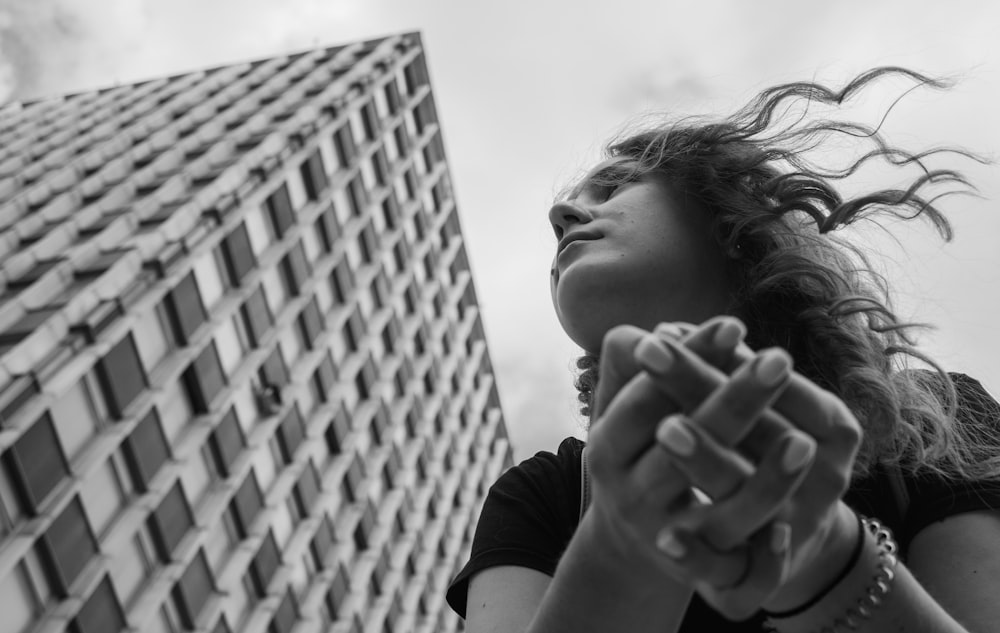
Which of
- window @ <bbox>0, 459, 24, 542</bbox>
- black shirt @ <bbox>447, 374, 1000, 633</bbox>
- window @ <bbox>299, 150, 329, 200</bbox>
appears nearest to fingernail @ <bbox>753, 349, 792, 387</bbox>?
black shirt @ <bbox>447, 374, 1000, 633</bbox>

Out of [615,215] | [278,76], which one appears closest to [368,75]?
[278,76]

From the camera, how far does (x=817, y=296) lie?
3.41 metres

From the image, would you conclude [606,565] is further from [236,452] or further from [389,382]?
[389,382]

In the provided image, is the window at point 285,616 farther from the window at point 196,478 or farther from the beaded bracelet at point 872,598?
the beaded bracelet at point 872,598

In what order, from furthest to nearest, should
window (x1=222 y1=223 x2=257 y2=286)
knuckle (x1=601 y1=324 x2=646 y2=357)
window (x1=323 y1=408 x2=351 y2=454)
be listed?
window (x1=323 y1=408 x2=351 y2=454)
window (x1=222 y1=223 x2=257 y2=286)
knuckle (x1=601 y1=324 x2=646 y2=357)

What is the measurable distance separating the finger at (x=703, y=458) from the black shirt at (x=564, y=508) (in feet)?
4.21

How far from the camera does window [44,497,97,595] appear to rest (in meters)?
17.8

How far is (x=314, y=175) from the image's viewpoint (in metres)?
31.6

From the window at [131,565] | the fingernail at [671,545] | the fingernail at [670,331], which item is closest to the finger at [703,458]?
the fingernail at [671,545]

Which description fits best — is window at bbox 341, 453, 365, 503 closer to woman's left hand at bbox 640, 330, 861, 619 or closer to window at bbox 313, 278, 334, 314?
window at bbox 313, 278, 334, 314

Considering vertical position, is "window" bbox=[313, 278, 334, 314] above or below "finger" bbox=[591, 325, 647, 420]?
below

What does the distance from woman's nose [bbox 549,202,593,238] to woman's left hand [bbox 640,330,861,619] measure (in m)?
1.82

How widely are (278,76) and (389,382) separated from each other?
1416cm

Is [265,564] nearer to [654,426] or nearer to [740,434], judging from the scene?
[654,426]
